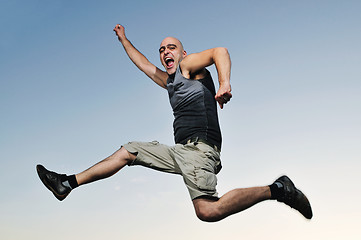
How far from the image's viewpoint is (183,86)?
447 cm

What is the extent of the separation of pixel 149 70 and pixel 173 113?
1.14 metres

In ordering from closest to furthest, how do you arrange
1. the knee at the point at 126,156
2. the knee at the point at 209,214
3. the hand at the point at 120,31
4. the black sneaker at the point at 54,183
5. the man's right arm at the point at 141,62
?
1. the knee at the point at 209,214
2. the black sneaker at the point at 54,183
3. the knee at the point at 126,156
4. the man's right arm at the point at 141,62
5. the hand at the point at 120,31

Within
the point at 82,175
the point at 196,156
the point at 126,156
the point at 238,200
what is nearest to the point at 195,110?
the point at 196,156

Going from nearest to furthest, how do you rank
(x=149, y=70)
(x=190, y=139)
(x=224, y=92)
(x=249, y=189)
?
1. (x=224, y=92)
2. (x=249, y=189)
3. (x=190, y=139)
4. (x=149, y=70)

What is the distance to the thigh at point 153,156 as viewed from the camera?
436 cm

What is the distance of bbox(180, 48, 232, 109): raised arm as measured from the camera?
12.3 ft

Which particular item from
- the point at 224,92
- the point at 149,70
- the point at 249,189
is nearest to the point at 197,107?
the point at 224,92

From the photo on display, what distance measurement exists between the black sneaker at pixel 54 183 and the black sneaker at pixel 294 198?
89.5 inches

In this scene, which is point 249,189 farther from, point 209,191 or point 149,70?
point 149,70

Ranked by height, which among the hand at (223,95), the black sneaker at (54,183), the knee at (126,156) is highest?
the hand at (223,95)

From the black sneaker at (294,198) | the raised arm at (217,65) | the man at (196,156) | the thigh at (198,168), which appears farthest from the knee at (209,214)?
the raised arm at (217,65)

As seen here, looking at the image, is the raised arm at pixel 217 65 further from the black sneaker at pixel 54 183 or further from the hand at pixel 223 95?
the black sneaker at pixel 54 183

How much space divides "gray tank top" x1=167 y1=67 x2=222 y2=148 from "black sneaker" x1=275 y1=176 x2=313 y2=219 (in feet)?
2.80

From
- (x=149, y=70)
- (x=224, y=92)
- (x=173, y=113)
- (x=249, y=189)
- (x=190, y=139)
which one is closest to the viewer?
(x=224, y=92)
